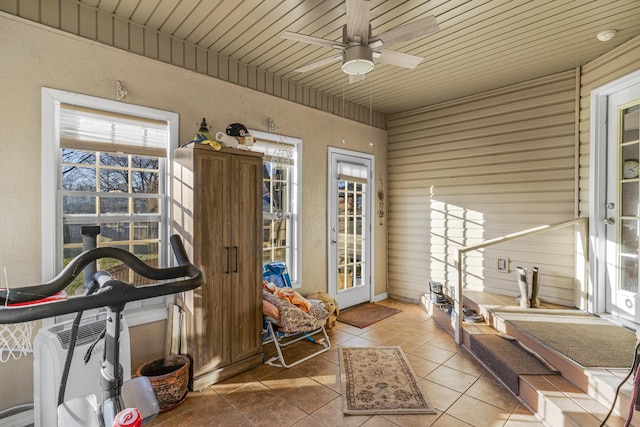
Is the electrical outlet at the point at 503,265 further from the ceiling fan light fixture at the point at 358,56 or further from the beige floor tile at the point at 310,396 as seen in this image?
the ceiling fan light fixture at the point at 358,56

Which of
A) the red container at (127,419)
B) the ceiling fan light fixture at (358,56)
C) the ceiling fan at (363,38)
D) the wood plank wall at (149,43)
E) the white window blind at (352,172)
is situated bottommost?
the red container at (127,419)

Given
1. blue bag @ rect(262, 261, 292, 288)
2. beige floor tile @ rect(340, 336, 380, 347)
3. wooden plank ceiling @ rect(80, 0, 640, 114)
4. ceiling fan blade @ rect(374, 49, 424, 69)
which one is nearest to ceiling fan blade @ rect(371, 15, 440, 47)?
ceiling fan blade @ rect(374, 49, 424, 69)

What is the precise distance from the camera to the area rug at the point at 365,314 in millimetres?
4289

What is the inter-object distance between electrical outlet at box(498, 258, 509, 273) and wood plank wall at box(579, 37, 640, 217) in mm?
975

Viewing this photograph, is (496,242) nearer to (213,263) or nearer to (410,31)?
(410,31)

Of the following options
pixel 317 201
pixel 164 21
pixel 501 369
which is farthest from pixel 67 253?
pixel 501 369

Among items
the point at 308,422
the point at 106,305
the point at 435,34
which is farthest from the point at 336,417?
the point at 435,34

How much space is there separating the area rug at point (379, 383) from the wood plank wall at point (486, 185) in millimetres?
1893

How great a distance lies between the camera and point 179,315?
2807mm

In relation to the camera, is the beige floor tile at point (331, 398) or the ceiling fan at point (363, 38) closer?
the ceiling fan at point (363, 38)

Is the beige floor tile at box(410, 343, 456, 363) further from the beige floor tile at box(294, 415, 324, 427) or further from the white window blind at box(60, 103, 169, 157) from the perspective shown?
the white window blind at box(60, 103, 169, 157)

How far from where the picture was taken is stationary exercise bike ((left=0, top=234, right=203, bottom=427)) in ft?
2.27

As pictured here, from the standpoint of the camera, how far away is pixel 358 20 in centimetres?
208

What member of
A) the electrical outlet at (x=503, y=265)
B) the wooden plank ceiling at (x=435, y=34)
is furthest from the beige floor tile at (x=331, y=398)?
the wooden plank ceiling at (x=435, y=34)
